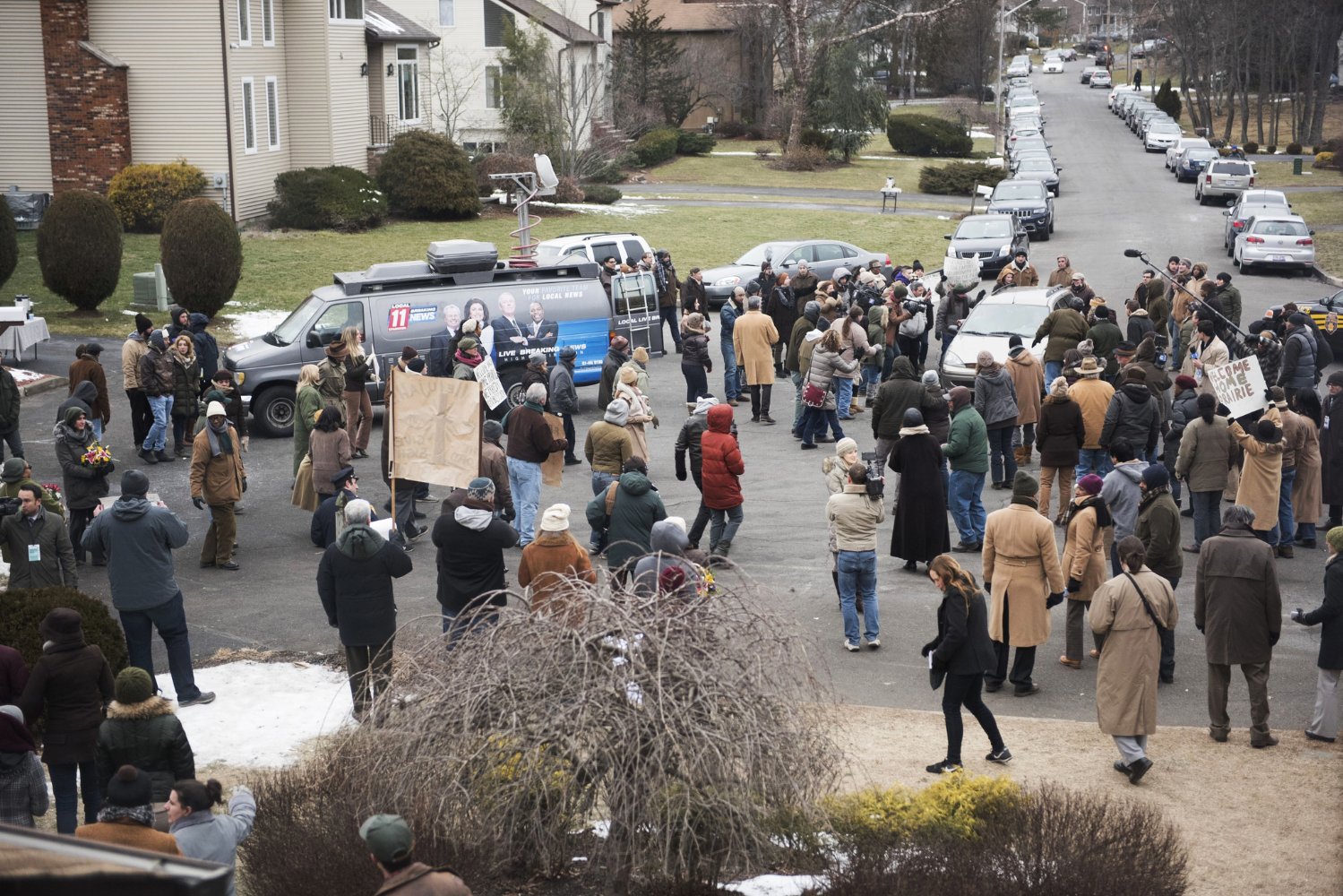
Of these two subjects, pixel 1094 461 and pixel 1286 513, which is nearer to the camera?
pixel 1286 513

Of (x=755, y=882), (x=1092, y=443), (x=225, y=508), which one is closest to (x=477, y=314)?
(x=225, y=508)

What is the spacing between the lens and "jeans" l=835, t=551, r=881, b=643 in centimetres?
1144

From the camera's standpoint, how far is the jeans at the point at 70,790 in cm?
826

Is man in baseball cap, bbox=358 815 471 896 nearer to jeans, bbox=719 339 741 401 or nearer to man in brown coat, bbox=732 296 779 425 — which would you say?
man in brown coat, bbox=732 296 779 425

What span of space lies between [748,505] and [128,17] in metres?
25.6

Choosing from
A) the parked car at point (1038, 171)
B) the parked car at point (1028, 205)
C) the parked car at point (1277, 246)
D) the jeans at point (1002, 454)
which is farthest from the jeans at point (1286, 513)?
the parked car at point (1038, 171)

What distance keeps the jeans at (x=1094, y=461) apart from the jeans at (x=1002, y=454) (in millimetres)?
1084

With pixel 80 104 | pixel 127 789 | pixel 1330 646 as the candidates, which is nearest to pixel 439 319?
pixel 1330 646

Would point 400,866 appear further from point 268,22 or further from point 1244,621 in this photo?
point 268,22

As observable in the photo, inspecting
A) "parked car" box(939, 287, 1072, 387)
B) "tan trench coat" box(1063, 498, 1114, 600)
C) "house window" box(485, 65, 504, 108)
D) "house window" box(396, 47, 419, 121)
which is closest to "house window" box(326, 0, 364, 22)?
"house window" box(396, 47, 419, 121)

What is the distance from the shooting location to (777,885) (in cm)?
695

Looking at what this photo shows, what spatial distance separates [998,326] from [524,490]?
9711 millimetres

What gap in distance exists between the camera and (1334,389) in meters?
14.5

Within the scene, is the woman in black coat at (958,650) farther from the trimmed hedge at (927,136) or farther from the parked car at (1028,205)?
the trimmed hedge at (927,136)
